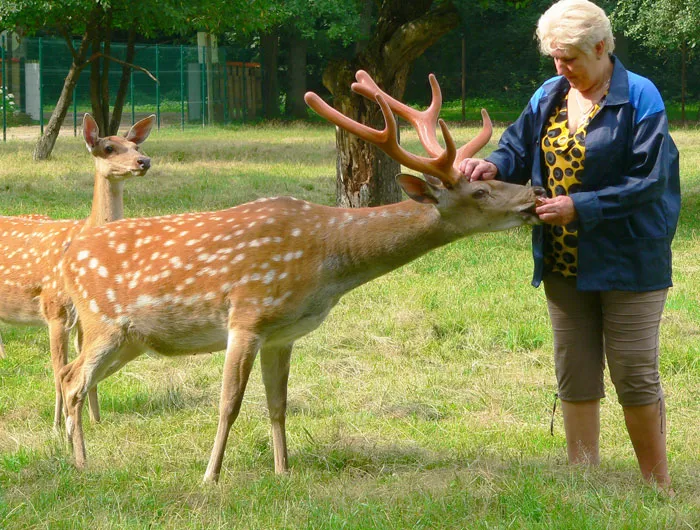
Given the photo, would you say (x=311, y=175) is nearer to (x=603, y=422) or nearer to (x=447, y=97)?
(x=603, y=422)

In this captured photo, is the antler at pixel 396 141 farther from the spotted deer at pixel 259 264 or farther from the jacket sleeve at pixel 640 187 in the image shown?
the jacket sleeve at pixel 640 187

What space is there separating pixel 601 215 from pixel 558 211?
0.50 ft

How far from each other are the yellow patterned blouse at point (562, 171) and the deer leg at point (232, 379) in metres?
1.23

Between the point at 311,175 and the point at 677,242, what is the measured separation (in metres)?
6.59

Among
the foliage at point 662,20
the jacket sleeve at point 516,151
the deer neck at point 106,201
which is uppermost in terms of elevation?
the foliage at point 662,20

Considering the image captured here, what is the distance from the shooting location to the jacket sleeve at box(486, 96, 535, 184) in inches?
166

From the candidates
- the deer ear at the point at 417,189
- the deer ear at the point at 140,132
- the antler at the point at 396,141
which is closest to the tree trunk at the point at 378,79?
the deer ear at the point at 140,132

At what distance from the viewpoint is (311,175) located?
1538 centimetres

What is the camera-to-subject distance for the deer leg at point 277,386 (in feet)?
14.7

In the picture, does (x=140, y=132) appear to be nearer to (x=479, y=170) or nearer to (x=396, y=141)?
(x=396, y=141)

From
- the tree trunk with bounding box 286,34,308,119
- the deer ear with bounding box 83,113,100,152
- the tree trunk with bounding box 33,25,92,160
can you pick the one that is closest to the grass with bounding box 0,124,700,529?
the deer ear with bounding box 83,113,100,152

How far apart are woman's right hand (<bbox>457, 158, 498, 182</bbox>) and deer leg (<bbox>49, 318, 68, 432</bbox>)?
2.31m

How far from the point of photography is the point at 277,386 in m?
4.57

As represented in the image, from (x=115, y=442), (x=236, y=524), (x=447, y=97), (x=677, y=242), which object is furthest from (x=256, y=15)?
(x=447, y=97)
